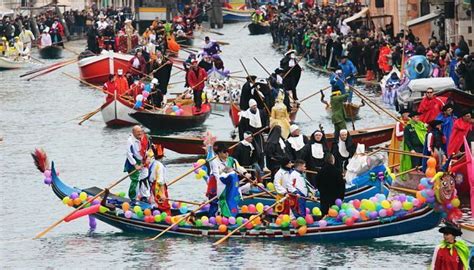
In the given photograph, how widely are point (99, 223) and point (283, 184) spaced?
3.88 meters

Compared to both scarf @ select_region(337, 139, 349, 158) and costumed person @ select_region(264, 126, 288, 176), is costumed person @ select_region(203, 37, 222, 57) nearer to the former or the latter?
costumed person @ select_region(264, 126, 288, 176)

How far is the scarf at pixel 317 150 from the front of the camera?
26078 mm

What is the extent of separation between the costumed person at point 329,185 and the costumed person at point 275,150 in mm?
2493

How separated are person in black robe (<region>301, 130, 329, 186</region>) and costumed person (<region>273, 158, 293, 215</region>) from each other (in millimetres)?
2088

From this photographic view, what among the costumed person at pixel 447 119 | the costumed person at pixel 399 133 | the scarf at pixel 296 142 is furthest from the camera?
the costumed person at pixel 399 133

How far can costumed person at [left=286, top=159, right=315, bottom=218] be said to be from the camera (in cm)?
2377

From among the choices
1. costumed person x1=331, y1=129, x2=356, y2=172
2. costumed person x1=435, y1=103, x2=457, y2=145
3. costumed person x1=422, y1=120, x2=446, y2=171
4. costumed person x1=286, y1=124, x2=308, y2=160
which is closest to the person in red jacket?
costumed person x1=435, y1=103, x2=457, y2=145

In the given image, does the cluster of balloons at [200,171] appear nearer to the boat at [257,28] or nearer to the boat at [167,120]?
the boat at [167,120]

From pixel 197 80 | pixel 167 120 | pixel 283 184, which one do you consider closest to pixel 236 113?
pixel 167 120

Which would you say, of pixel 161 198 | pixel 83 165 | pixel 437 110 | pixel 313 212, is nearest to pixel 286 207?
pixel 313 212

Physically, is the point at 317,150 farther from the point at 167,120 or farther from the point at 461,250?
the point at 167,120

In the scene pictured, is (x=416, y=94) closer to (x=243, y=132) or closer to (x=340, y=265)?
(x=243, y=132)

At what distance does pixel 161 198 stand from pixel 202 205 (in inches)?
29.4

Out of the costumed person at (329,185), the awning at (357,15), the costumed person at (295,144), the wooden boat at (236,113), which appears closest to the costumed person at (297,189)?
the costumed person at (329,185)
